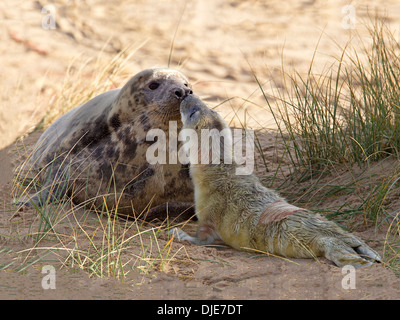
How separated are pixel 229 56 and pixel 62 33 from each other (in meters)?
2.93

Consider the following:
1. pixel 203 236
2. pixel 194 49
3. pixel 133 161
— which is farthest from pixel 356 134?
pixel 194 49

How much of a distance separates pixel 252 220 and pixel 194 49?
24.9 ft

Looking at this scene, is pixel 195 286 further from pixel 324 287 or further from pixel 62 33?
pixel 62 33

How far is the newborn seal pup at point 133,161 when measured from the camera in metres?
5.11

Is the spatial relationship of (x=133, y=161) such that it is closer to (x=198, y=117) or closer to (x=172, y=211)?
(x=172, y=211)

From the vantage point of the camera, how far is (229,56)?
37.0ft

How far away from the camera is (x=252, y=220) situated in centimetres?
419

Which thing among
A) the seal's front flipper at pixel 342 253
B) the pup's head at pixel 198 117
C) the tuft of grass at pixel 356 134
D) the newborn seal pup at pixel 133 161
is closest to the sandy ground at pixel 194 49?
the seal's front flipper at pixel 342 253

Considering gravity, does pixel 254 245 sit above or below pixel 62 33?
below

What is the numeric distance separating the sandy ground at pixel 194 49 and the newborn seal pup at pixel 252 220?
0.10 meters

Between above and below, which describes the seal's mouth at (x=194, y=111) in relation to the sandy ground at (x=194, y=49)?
below

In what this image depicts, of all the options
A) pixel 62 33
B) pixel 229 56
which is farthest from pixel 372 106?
pixel 62 33

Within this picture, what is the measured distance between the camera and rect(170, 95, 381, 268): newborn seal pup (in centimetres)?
391

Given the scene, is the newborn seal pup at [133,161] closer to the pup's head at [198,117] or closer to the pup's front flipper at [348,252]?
the pup's head at [198,117]
